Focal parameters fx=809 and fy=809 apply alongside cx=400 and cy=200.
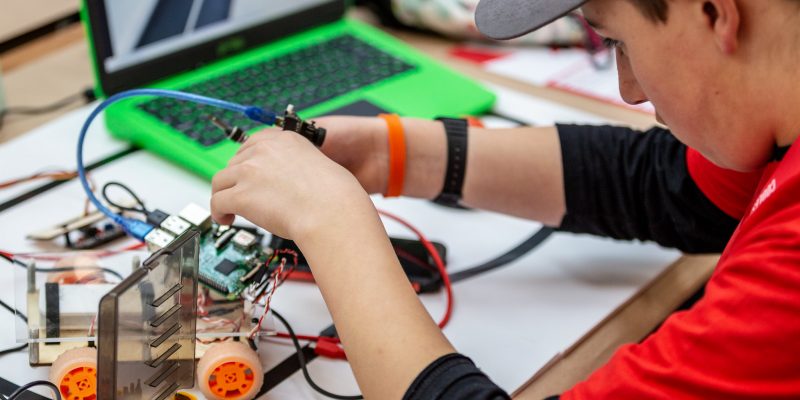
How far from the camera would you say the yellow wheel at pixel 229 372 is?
66cm

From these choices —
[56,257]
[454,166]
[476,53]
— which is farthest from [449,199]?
[476,53]

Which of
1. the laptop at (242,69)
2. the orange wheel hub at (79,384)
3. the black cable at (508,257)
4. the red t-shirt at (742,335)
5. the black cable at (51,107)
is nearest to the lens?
the red t-shirt at (742,335)

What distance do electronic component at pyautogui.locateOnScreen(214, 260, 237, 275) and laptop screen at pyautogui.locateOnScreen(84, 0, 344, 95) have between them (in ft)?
1.33

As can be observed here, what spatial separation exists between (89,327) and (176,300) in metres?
0.13

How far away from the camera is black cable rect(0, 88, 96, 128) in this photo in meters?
1.14

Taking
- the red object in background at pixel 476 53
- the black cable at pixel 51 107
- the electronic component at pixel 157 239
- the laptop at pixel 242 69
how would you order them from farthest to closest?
the red object in background at pixel 476 53
the black cable at pixel 51 107
the laptop at pixel 242 69
the electronic component at pixel 157 239

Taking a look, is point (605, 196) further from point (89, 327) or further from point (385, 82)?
point (89, 327)

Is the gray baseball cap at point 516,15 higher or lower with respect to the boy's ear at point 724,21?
lower

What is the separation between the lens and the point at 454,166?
92 cm

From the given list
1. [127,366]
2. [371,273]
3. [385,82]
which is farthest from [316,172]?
[385,82]

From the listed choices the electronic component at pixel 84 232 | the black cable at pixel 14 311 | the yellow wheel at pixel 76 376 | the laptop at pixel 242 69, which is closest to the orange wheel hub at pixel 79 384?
the yellow wheel at pixel 76 376

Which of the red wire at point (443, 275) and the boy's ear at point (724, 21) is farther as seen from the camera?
the red wire at point (443, 275)

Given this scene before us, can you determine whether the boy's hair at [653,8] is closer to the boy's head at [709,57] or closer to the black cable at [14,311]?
the boy's head at [709,57]

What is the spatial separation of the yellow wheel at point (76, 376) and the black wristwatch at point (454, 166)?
0.43 metres
